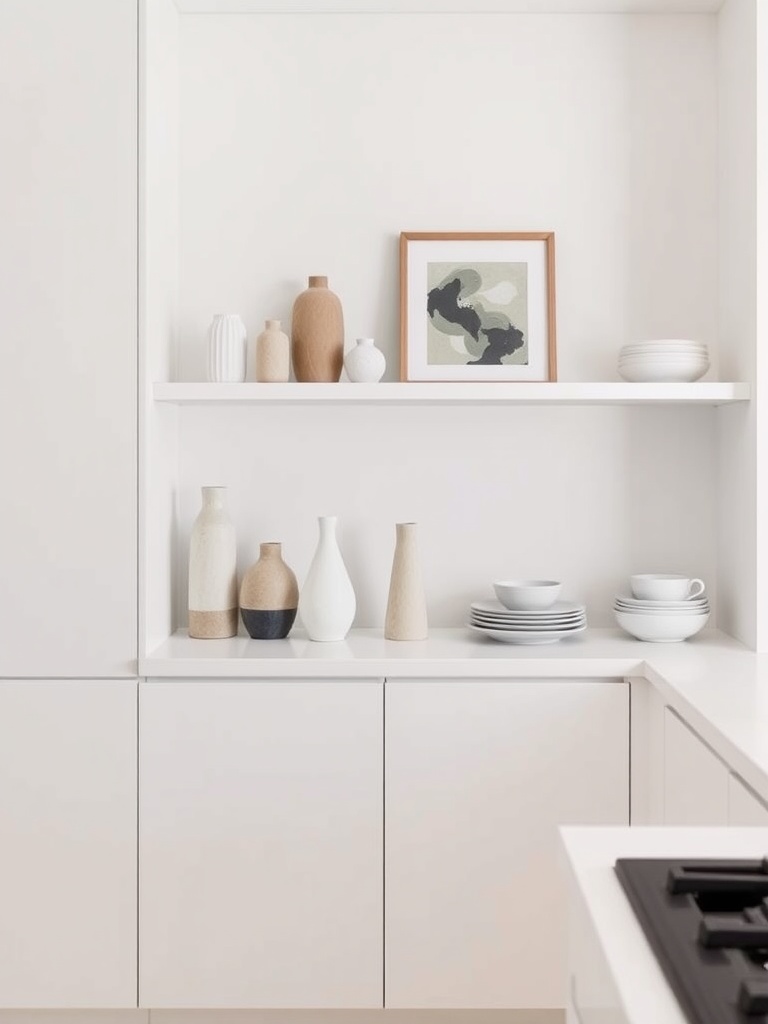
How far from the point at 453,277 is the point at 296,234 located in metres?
0.41

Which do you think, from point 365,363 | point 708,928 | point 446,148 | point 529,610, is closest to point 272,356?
point 365,363

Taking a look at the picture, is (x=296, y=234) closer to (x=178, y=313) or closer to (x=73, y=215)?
(x=178, y=313)

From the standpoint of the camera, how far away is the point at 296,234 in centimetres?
280

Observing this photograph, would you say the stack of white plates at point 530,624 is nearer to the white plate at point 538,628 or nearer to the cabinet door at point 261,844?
the white plate at point 538,628

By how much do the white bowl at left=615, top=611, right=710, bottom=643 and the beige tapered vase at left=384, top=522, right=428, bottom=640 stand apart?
48 cm

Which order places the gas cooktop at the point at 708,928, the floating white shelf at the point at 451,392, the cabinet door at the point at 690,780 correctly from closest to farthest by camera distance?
1. the gas cooktop at the point at 708,928
2. the cabinet door at the point at 690,780
3. the floating white shelf at the point at 451,392

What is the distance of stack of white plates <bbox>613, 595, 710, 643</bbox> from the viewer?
257cm

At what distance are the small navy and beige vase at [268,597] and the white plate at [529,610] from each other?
Result: 1.46 feet

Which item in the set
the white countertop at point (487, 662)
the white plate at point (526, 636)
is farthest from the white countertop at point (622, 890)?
the white plate at point (526, 636)

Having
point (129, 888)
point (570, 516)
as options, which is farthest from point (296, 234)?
point (129, 888)

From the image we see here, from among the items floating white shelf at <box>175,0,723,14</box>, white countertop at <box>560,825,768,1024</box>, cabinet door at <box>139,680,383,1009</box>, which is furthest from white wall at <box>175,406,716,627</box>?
white countertop at <box>560,825,768,1024</box>

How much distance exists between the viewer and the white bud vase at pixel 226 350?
2604 millimetres

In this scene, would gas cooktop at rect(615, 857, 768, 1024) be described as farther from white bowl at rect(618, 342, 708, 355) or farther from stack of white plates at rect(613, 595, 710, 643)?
white bowl at rect(618, 342, 708, 355)

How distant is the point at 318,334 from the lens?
8.59ft
